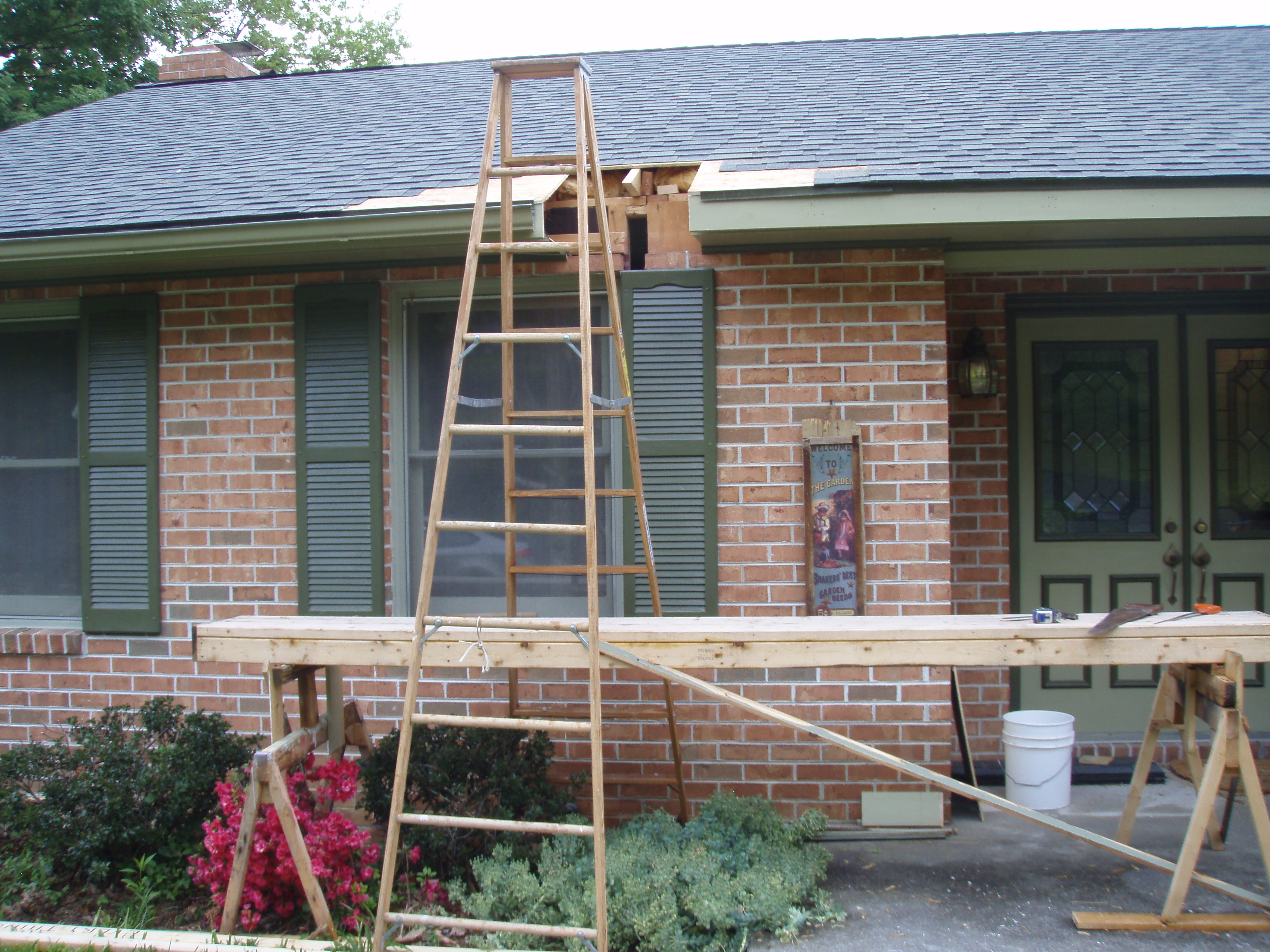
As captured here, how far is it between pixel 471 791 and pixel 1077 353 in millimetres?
3694

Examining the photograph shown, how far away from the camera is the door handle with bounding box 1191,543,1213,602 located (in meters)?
4.77

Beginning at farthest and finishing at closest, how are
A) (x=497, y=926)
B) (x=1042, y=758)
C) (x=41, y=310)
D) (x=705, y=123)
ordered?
(x=705, y=123) < (x=41, y=310) < (x=1042, y=758) < (x=497, y=926)

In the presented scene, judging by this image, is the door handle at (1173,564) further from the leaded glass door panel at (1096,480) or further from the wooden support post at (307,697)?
the wooden support post at (307,697)

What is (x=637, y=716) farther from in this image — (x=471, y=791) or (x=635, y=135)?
(x=635, y=135)

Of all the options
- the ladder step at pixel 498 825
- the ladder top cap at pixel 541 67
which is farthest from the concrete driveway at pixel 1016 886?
the ladder top cap at pixel 541 67

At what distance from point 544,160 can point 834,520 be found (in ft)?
6.00

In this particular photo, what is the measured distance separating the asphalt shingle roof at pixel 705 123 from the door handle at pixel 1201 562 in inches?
78.6

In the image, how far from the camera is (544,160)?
10.4 feet

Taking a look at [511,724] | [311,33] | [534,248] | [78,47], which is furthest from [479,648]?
[311,33]

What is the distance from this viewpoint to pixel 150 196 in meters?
4.46

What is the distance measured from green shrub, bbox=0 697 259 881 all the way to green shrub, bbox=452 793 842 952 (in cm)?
117

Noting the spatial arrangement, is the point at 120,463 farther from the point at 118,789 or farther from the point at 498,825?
the point at 498,825

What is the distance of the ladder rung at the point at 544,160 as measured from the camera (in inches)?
120

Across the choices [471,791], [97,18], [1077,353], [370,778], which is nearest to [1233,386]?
[1077,353]
